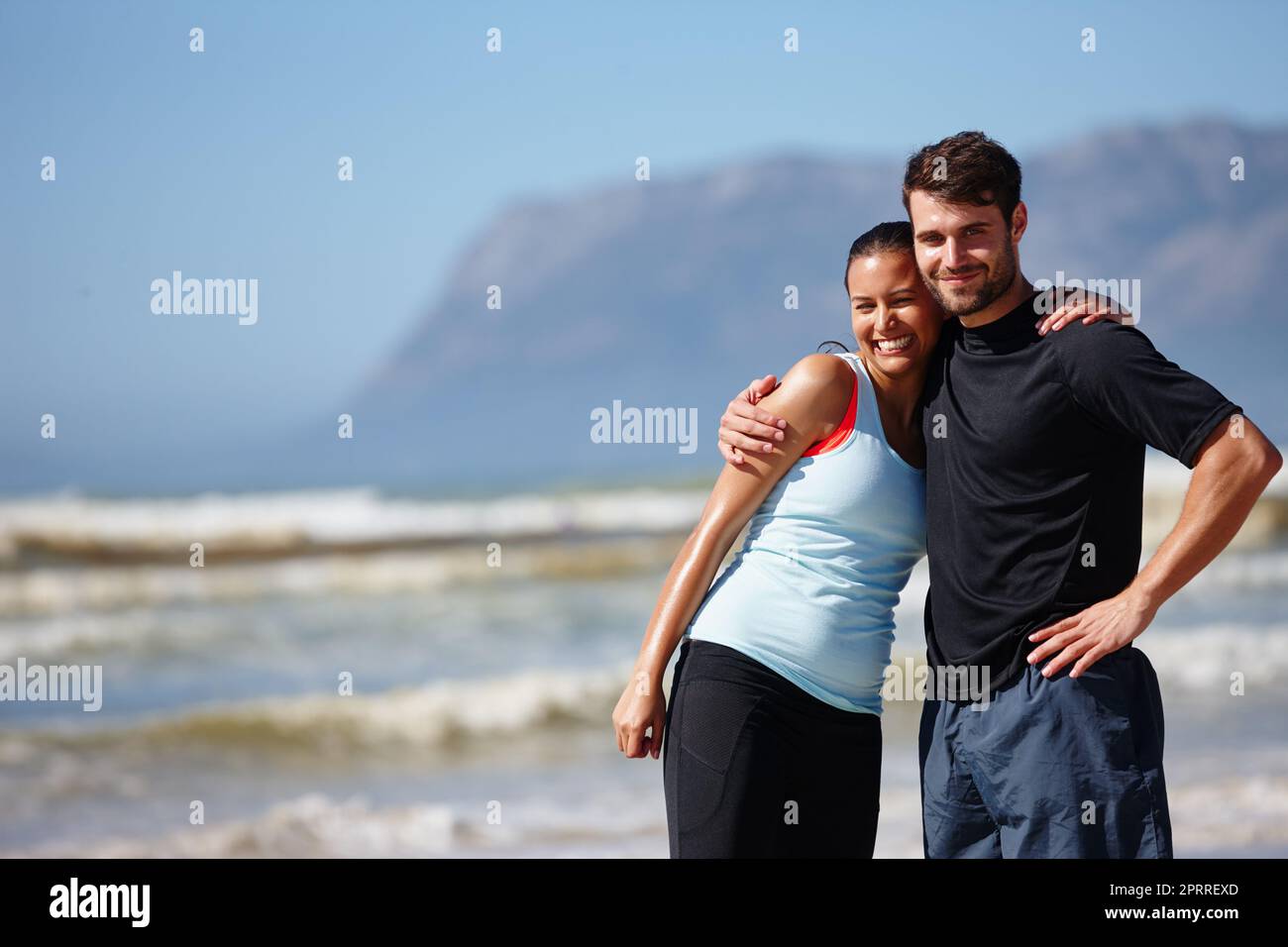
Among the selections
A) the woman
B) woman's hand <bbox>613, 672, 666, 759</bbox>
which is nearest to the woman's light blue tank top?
the woman

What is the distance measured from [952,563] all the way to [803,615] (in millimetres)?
310

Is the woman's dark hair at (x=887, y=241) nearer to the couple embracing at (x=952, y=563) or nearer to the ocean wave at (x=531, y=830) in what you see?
the couple embracing at (x=952, y=563)

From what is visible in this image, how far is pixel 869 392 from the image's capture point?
8.10 ft

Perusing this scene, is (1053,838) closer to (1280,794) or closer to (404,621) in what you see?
(1280,794)

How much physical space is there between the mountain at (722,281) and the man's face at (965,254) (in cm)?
2315

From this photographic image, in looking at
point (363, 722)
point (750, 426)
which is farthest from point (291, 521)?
point (750, 426)

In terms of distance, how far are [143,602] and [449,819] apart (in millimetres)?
6449

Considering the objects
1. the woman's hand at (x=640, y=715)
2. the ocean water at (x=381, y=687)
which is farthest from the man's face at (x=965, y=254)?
the ocean water at (x=381, y=687)

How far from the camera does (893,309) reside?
2.49 m

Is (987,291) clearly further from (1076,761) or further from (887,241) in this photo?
(1076,761)

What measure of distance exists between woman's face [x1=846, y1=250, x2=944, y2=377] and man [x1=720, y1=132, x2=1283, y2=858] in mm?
55

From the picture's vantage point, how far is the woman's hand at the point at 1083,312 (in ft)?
7.56

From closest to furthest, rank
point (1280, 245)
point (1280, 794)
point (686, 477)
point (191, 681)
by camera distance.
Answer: point (1280, 794) < point (191, 681) < point (686, 477) < point (1280, 245)

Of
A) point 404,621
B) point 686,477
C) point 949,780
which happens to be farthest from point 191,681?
point 686,477
